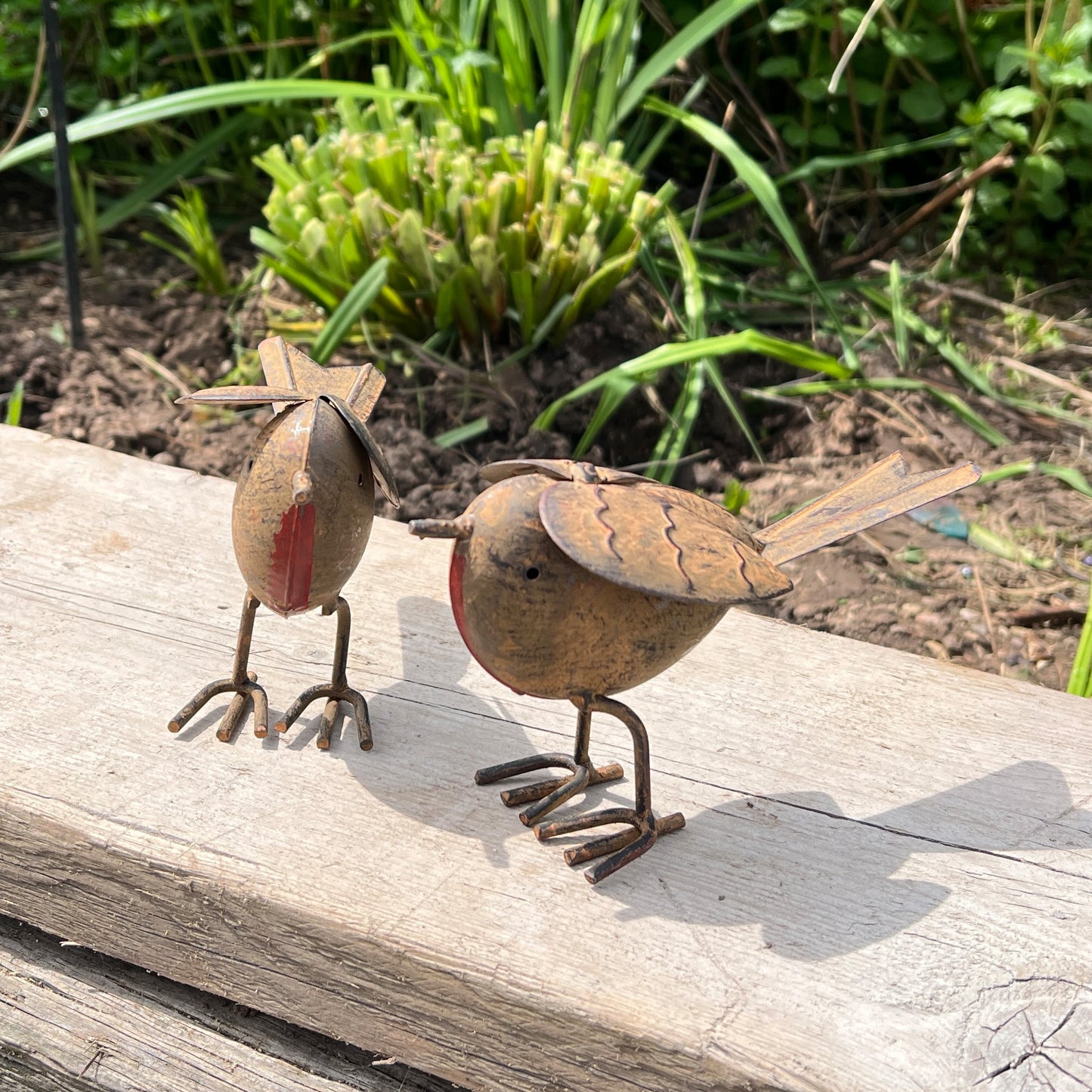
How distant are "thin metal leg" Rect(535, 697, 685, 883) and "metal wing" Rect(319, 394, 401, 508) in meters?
0.30

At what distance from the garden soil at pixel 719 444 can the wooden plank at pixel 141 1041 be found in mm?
977

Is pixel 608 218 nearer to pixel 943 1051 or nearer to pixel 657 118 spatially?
pixel 657 118

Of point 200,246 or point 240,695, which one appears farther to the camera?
point 200,246

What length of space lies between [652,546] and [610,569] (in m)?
0.06

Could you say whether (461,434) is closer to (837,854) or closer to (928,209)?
(837,854)

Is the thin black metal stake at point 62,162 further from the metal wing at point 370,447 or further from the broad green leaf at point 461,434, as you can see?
the metal wing at point 370,447

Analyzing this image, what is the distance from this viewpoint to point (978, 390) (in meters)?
2.41

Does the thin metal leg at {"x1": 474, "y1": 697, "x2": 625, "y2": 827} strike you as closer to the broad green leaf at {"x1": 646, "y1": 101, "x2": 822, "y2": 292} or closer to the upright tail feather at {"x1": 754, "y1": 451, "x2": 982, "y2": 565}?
the upright tail feather at {"x1": 754, "y1": 451, "x2": 982, "y2": 565}

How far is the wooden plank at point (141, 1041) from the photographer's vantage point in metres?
1.14

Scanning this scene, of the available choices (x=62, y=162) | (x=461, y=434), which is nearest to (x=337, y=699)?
(x=461, y=434)

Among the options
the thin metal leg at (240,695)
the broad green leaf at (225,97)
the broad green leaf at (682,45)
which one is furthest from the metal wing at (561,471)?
the broad green leaf at (682,45)

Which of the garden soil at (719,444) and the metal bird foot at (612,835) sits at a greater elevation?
the metal bird foot at (612,835)

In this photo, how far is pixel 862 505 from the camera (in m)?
1.13

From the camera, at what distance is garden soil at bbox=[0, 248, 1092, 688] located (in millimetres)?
1949
